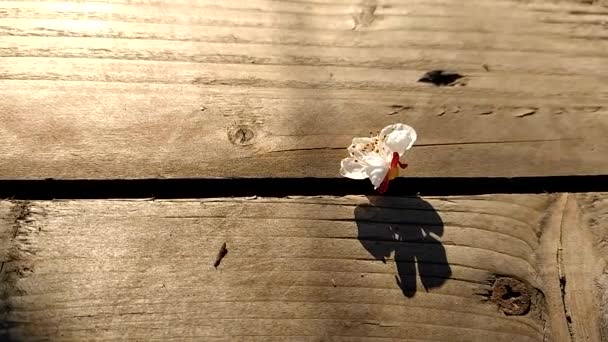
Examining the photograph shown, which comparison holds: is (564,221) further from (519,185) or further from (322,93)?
(322,93)

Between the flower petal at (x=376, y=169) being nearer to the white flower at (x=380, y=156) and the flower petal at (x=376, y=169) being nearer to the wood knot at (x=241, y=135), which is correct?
the white flower at (x=380, y=156)

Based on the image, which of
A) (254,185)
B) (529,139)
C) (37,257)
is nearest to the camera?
(37,257)

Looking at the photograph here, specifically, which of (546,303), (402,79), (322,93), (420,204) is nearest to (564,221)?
(546,303)

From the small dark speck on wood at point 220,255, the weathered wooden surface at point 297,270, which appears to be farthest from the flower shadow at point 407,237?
the small dark speck on wood at point 220,255

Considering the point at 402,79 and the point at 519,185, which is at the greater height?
the point at 402,79

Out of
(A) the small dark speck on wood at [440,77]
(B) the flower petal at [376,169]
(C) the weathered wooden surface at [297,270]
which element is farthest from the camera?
(A) the small dark speck on wood at [440,77]

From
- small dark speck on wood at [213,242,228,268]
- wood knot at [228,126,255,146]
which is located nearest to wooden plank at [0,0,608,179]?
wood knot at [228,126,255,146]
